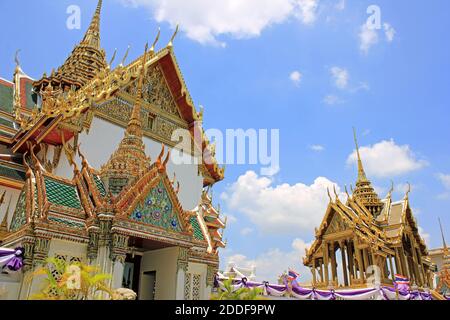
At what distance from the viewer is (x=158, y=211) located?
6.48m

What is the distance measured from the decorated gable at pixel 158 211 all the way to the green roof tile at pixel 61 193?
3.39 feet

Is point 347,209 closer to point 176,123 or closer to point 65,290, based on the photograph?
point 176,123

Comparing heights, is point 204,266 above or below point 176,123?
below

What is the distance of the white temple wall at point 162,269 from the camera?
6613 mm

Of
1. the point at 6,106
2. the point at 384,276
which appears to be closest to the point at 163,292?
the point at 6,106

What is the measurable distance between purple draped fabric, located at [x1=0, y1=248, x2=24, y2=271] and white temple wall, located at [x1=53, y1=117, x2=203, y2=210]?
416cm

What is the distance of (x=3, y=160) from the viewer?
33.9 ft

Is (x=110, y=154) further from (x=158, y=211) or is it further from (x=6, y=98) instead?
(x=6, y=98)

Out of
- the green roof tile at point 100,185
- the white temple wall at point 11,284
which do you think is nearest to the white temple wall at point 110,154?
the green roof tile at point 100,185

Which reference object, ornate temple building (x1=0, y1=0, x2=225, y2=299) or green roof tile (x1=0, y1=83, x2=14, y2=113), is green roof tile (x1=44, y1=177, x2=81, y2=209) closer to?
ornate temple building (x1=0, y1=0, x2=225, y2=299)

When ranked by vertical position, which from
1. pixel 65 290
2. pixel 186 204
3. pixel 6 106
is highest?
pixel 6 106

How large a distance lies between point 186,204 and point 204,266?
15.8 feet

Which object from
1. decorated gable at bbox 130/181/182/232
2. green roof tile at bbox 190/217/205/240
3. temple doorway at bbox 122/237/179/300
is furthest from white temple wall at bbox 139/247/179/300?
green roof tile at bbox 190/217/205/240

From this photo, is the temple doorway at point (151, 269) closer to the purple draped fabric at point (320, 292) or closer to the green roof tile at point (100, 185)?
the green roof tile at point (100, 185)
